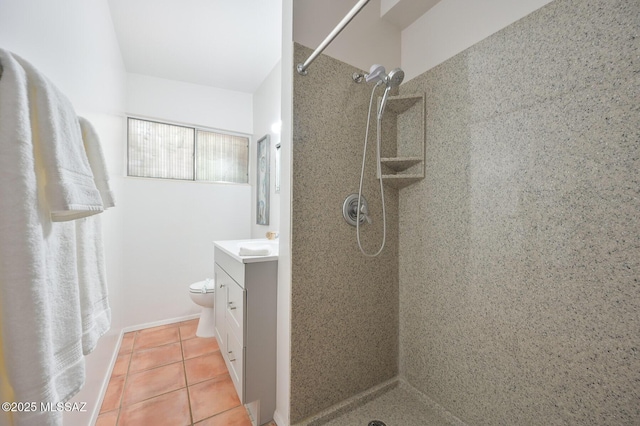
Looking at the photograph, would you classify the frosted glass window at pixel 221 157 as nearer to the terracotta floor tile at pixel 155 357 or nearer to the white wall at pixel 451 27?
the terracotta floor tile at pixel 155 357

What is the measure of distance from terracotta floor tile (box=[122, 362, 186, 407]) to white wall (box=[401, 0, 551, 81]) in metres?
2.65

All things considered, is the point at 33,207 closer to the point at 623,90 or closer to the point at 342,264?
the point at 342,264

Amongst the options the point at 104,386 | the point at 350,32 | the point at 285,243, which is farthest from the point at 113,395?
the point at 350,32

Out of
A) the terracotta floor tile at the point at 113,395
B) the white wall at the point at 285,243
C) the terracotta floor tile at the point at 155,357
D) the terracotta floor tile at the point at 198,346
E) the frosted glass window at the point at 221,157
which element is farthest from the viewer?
the frosted glass window at the point at 221,157

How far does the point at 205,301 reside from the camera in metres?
2.30

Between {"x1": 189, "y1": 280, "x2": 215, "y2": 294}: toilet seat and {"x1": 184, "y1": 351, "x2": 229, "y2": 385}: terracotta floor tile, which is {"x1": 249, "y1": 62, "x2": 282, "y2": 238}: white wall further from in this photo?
{"x1": 184, "y1": 351, "x2": 229, "y2": 385}: terracotta floor tile

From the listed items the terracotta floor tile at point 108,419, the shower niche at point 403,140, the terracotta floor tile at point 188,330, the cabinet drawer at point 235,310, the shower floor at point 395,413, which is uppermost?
the shower niche at point 403,140

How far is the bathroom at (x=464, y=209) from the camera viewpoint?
2.91ft

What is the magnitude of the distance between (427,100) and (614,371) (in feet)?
4.80

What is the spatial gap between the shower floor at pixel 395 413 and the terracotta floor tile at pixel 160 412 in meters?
0.79

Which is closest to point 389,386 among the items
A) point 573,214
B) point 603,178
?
point 573,214

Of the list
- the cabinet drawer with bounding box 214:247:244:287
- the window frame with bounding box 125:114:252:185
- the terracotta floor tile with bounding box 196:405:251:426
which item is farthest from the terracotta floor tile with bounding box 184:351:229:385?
the window frame with bounding box 125:114:252:185

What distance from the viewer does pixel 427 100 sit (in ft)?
4.99

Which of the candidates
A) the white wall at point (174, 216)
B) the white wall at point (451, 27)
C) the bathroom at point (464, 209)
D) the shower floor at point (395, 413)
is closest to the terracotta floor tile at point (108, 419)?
the bathroom at point (464, 209)
